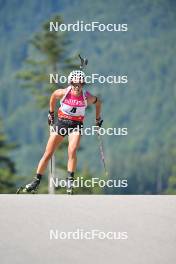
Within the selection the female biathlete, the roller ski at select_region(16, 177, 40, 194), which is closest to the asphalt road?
the female biathlete

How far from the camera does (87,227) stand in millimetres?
8320

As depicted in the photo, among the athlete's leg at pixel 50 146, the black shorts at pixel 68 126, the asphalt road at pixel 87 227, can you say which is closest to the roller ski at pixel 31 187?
the athlete's leg at pixel 50 146

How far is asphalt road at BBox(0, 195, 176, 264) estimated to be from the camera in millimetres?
7680

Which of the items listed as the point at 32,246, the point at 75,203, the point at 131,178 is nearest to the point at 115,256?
the point at 32,246

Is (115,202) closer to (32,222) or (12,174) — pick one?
(32,222)

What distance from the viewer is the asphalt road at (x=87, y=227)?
768cm

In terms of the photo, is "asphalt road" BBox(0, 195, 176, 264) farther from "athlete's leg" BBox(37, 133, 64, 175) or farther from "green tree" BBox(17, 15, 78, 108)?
"green tree" BBox(17, 15, 78, 108)

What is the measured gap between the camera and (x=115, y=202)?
902 centimetres

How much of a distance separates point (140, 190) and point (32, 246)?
407 feet

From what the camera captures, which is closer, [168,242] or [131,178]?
[168,242]

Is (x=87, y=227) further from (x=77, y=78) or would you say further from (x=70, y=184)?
(x=77, y=78)

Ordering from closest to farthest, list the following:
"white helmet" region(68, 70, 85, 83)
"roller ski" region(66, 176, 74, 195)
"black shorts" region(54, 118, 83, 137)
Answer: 1. "white helmet" region(68, 70, 85, 83)
2. "roller ski" region(66, 176, 74, 195)
3. "black shorts" region(54, 118, 83, 137)

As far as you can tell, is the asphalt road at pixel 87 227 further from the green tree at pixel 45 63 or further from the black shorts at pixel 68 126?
the green tree at pixel 45 63

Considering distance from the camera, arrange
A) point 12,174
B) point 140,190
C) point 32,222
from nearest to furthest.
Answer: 1. point 32,222
2. point 12,174
3. point 140,190
